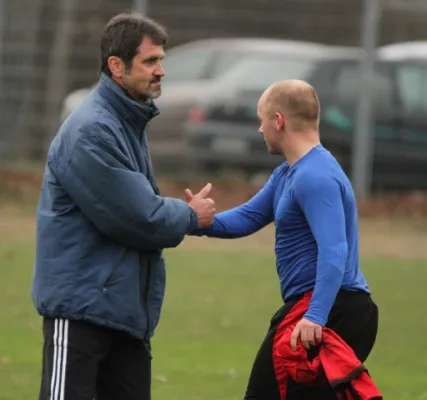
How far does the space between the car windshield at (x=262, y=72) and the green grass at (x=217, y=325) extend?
3.91m

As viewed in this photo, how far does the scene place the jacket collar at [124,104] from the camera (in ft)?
18.3

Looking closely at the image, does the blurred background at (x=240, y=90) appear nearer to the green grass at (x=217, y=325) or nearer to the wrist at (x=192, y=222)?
the green grass at (x=217, y=325)

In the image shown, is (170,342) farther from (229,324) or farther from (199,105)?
(199,105)

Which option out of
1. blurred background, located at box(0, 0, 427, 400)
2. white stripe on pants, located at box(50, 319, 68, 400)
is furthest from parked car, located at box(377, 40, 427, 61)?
white stripe on pants, located at box(50, 319, 68, 400)

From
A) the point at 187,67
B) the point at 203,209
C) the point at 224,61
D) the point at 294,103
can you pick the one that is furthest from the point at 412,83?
the point at 294,103

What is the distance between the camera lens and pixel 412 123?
1788cm

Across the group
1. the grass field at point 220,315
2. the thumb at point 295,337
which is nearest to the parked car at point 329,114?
the grass field at point 220,315

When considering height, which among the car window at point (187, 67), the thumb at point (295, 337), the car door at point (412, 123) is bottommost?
the thumb at point (295, 337)

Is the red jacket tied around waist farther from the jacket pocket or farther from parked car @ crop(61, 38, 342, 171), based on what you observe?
parked car @ crop(61, 38, 342, 171)

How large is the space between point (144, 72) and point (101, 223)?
2.13 feet

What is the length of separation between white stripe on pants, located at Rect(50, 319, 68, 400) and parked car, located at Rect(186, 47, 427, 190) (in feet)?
40.4

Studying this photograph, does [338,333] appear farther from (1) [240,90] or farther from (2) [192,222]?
(1) [240,90]

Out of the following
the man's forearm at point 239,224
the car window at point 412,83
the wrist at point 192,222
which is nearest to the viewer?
the wrist at point 192,222

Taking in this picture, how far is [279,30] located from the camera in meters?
18.8
